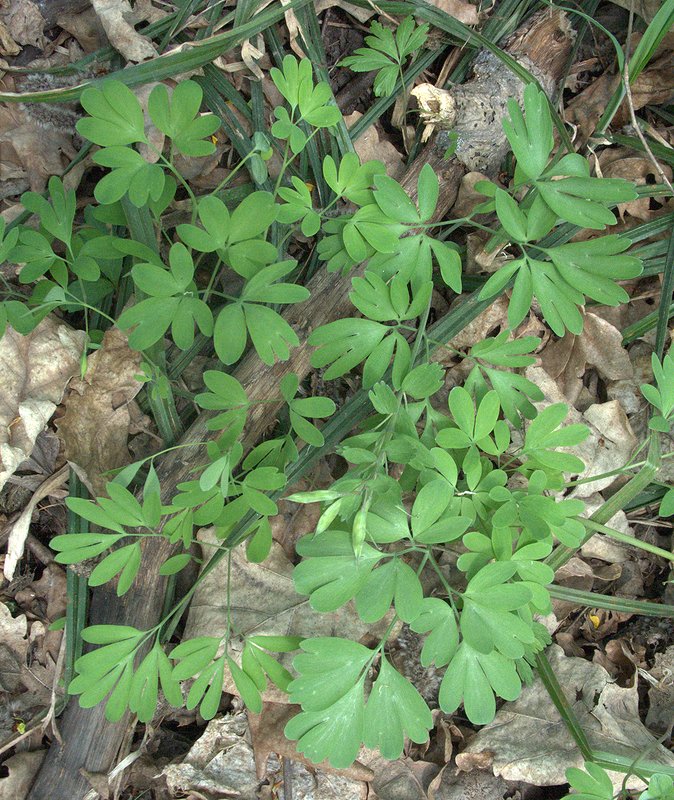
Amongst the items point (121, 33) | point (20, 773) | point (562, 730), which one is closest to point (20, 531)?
point (20, 773)

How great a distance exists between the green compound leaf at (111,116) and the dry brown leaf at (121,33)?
28cm

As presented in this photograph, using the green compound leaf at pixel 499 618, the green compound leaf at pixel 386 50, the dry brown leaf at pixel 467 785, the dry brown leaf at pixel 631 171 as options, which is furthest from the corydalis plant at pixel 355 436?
the dry brown leaf at pixel 631 171

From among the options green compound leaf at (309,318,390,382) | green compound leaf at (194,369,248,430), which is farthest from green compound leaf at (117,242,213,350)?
green compound leaf at (309,318,390,382)

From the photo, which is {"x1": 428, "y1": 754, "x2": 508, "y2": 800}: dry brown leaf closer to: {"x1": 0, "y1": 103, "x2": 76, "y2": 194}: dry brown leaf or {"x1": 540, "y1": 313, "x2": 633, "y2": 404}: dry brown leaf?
{"x1": 540, "y1": 313, "x2": 633, "y2": 404}: dry brown leaf

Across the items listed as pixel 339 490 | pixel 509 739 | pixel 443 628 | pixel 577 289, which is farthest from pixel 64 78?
pixel 509 739

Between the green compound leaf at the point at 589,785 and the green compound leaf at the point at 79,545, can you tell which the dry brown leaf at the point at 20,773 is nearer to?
the green compound leaf at the point at 79,545

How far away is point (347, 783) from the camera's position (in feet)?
5.76

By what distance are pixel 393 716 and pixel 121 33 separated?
6.26ft

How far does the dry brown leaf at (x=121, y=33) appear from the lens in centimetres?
171

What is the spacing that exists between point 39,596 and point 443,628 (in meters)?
1.17

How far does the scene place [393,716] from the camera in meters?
1.43

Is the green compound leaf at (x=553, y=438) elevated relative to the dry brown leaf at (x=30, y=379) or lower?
elevated

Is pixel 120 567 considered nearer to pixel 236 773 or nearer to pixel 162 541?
pixel 162 541

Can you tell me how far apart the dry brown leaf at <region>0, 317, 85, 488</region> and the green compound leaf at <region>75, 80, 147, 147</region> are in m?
0.54
